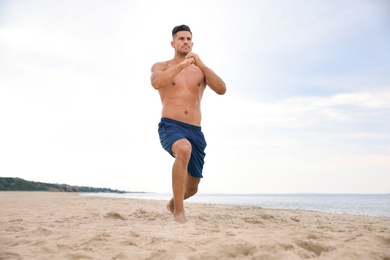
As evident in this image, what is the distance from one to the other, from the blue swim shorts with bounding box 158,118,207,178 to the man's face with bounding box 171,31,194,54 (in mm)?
955

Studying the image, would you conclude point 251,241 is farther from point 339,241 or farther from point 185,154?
point 185,154

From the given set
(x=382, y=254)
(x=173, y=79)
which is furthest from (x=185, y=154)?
(x=382, y=254)

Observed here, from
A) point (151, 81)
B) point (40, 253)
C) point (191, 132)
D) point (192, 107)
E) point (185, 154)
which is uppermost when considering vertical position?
point (151, 81)

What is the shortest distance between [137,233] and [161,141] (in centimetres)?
168

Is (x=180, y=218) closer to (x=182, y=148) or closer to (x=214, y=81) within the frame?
(x=182, y=148)

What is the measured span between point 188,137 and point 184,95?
1.73ft

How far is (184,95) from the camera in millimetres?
4277

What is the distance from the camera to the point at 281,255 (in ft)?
6.57

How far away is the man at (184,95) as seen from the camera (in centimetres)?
405

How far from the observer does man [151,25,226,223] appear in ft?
13.3

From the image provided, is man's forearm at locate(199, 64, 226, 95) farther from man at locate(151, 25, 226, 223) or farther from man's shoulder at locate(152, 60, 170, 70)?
man's shoulder at locate(152, 60, 170, 70)

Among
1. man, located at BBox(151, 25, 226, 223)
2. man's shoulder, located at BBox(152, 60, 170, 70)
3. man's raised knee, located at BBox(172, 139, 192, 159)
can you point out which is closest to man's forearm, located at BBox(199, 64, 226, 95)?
man, located at BBox(151, 25, 226, 223)

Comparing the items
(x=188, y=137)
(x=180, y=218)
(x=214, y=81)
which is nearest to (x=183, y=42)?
(x=214, y=81)

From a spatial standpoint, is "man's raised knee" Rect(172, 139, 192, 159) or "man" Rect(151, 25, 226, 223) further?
"man" Rect(151, 25, 226, 223)
